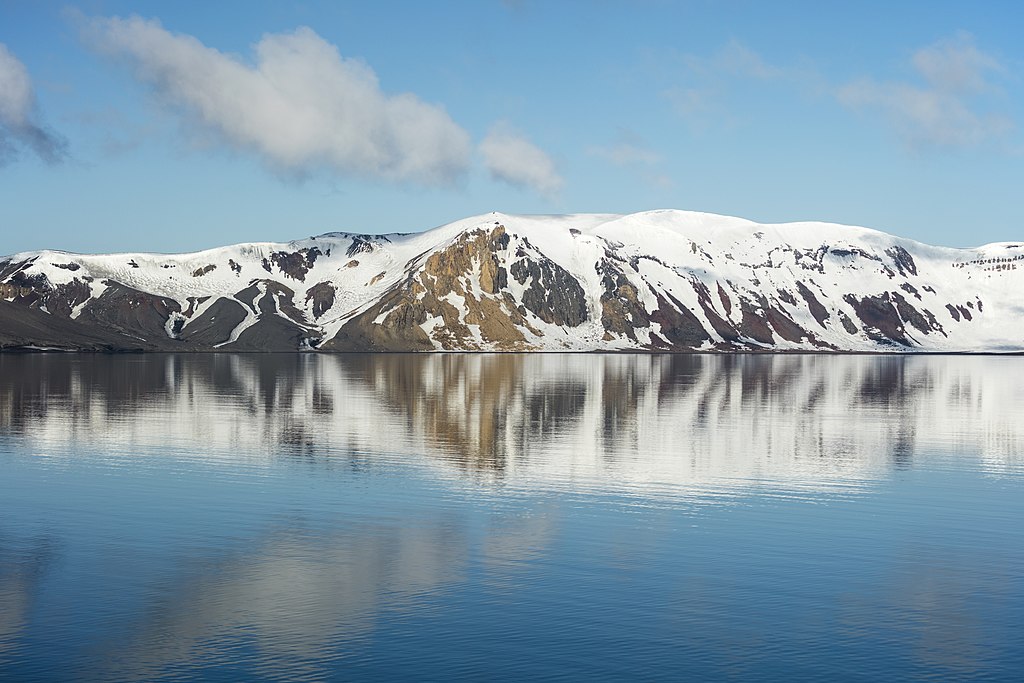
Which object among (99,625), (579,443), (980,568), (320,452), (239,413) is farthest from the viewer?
(239,413)

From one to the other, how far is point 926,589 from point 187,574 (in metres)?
19.2

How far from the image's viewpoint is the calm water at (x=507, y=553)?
78.4 feet

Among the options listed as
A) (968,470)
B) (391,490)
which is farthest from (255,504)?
(968,470)

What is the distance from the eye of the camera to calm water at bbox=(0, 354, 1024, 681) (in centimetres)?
2389

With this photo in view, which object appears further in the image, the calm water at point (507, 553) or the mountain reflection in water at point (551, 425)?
the mountain reflection in water at point (551, 425)

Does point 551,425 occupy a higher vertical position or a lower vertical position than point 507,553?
lower

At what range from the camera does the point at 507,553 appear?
1320 inches

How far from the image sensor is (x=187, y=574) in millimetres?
30422

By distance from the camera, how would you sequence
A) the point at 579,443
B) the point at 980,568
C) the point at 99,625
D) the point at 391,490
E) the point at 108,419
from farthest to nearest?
the point at 108,419, the point at 579,443, the point at 391,490, the point at 980,568, the point at 99,625

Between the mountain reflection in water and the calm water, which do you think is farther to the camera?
the mountain reflection in water

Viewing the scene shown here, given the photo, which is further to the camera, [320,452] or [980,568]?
[320,452]

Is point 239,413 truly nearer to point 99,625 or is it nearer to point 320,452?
point 320,452

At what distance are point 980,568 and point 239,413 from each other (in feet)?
197

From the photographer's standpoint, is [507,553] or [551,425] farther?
[551,425]
